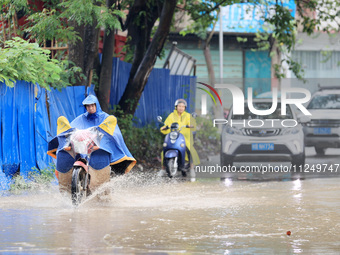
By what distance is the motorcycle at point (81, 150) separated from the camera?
10.1 metres

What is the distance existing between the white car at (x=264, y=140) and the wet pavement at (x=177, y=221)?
3203 mm

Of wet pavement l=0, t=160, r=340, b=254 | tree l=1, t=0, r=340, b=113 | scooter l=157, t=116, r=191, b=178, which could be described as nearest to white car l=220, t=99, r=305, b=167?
scooter l=157, t=116, r=191, b=178

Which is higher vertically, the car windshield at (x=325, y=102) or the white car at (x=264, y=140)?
the car windshield at (x=325, y=102)

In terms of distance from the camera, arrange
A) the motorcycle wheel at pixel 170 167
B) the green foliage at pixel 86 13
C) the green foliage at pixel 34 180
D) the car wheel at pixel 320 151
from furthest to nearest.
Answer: the car wheel at pixel 320 151, the motorcycle wheel at pixel 170 167, the green foliage at pixel 86 13, the green foliage at pixel 34 180

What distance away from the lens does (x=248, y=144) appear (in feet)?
56.6

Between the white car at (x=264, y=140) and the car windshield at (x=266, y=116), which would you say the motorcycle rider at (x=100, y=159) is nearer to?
the white car at (x=264, y=140)

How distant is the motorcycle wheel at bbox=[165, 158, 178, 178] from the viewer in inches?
618

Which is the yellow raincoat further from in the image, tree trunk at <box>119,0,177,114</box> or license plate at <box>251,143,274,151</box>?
tree trunk at <box>119,0,177,114</box>

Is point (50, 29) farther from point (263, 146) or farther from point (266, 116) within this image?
point (266, 116)

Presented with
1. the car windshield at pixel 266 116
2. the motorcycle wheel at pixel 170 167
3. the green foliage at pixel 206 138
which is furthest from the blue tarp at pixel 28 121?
the green foliage at pixel 206 138

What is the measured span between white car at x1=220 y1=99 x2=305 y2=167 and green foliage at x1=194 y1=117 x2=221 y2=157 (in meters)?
5.50

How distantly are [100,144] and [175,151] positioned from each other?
5530 mm

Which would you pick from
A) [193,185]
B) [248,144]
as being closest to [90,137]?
[193,185]

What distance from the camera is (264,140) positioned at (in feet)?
56.4
